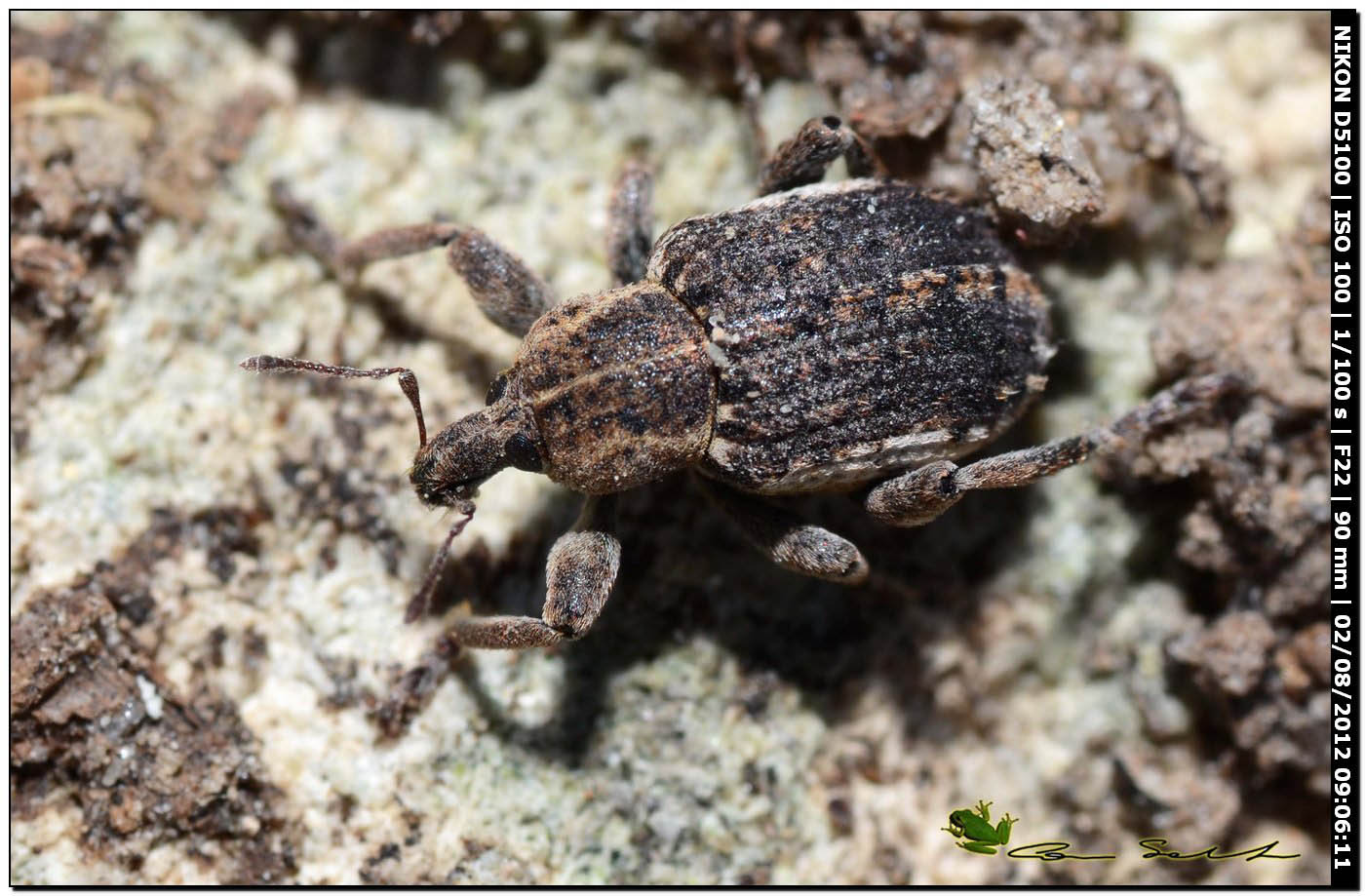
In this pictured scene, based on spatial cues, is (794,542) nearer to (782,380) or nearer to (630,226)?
(782,380)

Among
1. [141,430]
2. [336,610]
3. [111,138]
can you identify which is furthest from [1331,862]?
[111,138]

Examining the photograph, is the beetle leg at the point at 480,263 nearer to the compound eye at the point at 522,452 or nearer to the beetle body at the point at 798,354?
the beetle body at the point at 798,354

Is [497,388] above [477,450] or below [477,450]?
above

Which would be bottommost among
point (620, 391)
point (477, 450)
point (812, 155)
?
point (477, 450)

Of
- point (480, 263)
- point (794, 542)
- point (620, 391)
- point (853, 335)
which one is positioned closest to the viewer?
point (853, 335)

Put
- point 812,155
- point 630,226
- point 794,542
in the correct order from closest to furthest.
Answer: point 794,542
point 812,155
point 630,226

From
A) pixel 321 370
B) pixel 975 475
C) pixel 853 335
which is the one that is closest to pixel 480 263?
pixel 321 370

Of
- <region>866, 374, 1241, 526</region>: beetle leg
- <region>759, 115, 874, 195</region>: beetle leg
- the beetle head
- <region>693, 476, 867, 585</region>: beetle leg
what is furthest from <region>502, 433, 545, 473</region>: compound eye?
<region>759, 115, 874, 195</region>: beetle leg
